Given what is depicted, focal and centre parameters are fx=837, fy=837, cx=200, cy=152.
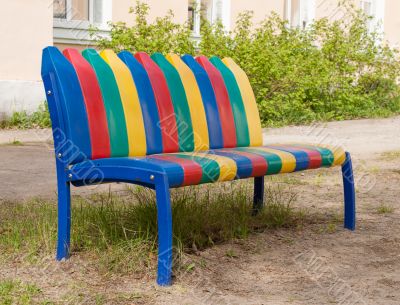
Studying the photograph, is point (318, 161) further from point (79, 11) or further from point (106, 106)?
point (79, 11)

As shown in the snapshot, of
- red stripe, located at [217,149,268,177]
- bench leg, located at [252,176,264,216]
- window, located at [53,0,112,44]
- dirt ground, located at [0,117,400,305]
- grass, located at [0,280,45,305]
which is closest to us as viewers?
grass, located at [0,280,45,305]

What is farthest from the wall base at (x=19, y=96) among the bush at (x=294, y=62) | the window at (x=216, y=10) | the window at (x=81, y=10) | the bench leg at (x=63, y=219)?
the bench leg at (x=63, y=219)

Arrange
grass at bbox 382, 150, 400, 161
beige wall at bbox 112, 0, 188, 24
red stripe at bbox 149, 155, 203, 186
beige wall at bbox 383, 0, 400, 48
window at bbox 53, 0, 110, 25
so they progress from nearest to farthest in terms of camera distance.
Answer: red stripe at bbox 149, 155, 203, 186
grass at bbox 382, 150, 400, 161
window at bbox 53, 0, 110, 25
beige wall at bbox 112, 0, 188, 24
beige wall at bbox 383, 0, 400, 48

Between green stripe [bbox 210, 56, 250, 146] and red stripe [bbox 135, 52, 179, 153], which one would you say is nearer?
red stripe [bbox 135, 52, 179, 153]

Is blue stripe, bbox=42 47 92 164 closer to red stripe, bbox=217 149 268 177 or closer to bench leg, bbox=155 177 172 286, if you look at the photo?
bench leg, bbox=155 177 172 286

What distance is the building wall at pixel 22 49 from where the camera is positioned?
964 centimetres

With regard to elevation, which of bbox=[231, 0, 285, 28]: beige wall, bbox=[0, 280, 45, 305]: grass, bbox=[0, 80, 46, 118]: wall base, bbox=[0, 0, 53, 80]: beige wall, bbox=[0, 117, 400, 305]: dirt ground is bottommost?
bbox=[0, 117, 400, 305]: dirt ground

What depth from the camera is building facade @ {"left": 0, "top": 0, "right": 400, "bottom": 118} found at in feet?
31.8

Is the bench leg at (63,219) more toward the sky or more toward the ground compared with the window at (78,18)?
more toward the ground

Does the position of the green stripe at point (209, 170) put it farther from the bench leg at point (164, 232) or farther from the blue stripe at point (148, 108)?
the blue stripe at point (148, 108)

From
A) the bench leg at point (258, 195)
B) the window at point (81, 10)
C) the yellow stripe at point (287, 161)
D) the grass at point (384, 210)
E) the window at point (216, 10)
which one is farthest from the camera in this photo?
the window at point (216, 10)

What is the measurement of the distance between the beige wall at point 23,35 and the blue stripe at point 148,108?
19.2ft

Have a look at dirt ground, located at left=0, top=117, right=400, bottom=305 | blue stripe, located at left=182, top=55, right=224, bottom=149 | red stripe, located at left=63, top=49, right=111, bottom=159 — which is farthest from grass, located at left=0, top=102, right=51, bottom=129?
red stripe, located at left=63, top=49, right=111, bottom=159

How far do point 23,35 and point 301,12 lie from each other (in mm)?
6898
